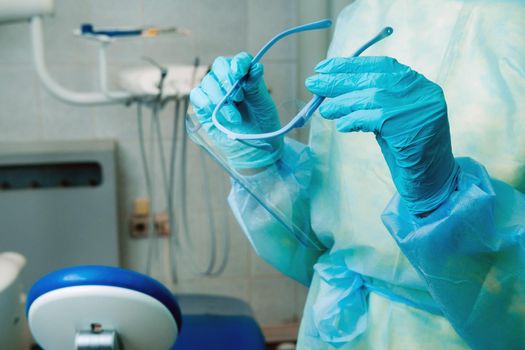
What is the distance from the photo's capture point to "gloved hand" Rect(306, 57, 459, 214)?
0.73 metres

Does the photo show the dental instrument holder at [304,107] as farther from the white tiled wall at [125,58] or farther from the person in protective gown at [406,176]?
the white tiled wall at [125,58]

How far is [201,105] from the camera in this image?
99 cm

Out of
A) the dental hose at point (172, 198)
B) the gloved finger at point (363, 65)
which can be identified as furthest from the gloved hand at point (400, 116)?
the dental hose at point (172, 198)

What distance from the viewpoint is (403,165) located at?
76cm

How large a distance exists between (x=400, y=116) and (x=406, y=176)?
8 centimetres

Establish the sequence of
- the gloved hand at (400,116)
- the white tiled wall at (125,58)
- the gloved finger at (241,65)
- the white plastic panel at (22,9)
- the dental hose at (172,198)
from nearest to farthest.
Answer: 1. the gloved hand at (400,116)
2. the gloved finger at (241,65)
3. the white plastic panel at (22,9)
4. the white tiled wall at (125,58)
5. the dental hose at (172,198)

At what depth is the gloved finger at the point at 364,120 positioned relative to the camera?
75 centimetres

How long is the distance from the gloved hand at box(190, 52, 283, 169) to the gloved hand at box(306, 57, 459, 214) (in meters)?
0.19

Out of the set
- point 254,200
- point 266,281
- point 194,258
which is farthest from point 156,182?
point 254,200

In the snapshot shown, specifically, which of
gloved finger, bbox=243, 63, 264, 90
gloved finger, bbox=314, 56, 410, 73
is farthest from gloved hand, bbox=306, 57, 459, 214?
gloved finger, bbox=243, 63, 264, 90

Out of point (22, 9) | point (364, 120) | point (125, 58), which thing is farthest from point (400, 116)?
point (125, 58)

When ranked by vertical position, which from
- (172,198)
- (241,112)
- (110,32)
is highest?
(110,32)

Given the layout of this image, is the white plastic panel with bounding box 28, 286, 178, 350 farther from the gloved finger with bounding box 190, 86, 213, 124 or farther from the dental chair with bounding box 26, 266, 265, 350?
the gloved finger with bounding box 190, 86, 213, 124

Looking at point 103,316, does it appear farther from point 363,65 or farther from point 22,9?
point 22,9
